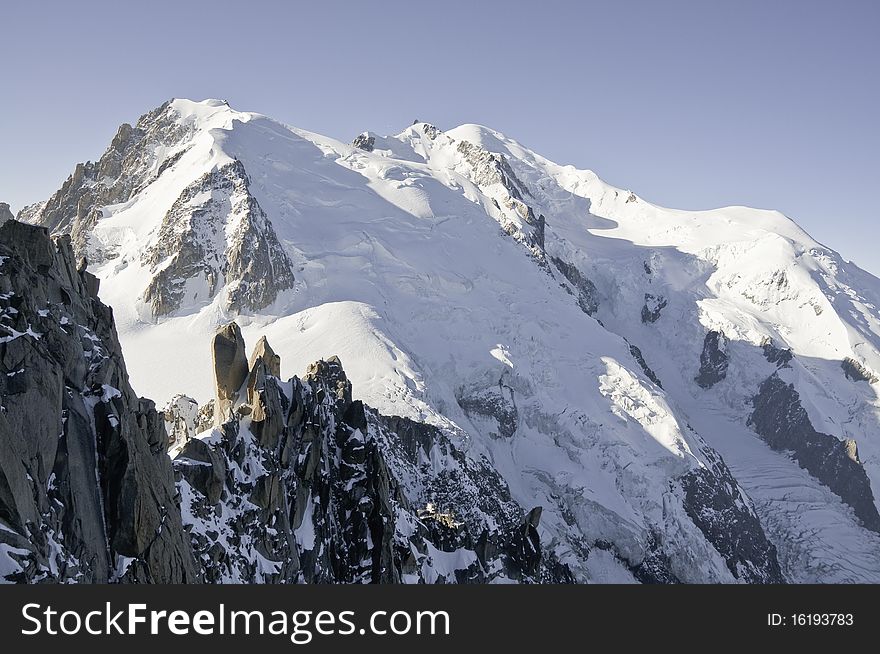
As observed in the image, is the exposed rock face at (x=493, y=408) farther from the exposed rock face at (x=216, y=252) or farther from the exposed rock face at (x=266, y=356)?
the exposed rock face at (x=266, y=356)

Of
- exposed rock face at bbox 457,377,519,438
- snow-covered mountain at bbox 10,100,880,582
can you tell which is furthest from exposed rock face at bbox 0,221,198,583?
exposed rock face at bbox 457,377,519,438

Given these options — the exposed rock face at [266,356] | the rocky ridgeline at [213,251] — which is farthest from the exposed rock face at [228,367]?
the rocky ridgeline at [213,251]

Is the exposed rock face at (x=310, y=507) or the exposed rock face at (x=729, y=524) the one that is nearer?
the exposed rock face at (x=310, y=507)

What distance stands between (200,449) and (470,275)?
13562 cm

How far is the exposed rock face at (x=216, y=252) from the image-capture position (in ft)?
508

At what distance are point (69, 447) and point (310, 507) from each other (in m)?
30.7

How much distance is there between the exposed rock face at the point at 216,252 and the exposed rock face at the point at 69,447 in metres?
112

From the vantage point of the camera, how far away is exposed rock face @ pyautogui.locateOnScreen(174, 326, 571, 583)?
50750 millimetres

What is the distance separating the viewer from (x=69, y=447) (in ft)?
116

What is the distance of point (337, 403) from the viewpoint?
75.2 meters

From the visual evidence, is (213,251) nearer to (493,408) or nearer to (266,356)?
(493,408)

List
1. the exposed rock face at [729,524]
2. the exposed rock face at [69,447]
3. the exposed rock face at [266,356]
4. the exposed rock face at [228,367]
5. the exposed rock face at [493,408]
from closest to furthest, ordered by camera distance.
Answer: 1. the exposed rock face at [69,447]
2. the exposed rock face at [228,367]
3. the exposed rock face at [266,356]
4. the exposed rock face at [493,408]
5. the exposed rock face at [729,524]

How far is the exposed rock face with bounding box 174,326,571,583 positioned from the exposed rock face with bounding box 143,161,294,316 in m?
69.7

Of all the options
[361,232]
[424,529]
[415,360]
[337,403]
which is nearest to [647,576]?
[415,360]
